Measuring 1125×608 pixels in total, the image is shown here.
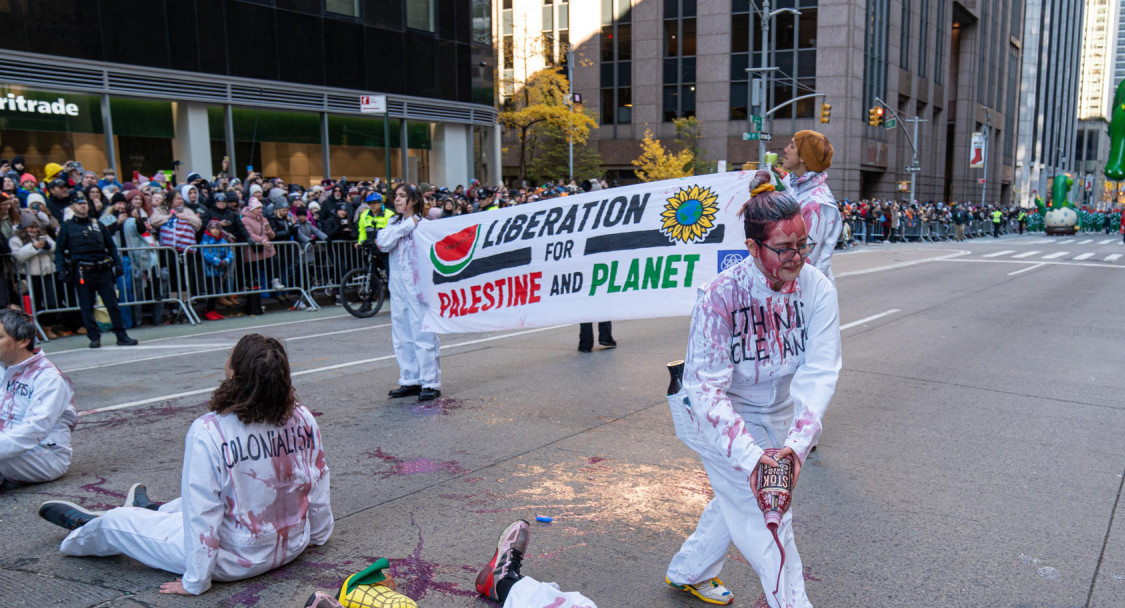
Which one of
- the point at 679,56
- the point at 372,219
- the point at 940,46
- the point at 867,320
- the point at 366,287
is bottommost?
the point at 867,320

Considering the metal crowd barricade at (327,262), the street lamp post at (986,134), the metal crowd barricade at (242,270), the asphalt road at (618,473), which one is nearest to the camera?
the asphalt road at (618,473)

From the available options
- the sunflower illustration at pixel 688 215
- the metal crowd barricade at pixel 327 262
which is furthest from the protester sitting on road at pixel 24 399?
the metal crowd barricade at pixel 327 262

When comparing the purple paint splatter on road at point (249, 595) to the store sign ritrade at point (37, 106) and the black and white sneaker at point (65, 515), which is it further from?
the store sign ritrade at point (37, 106)

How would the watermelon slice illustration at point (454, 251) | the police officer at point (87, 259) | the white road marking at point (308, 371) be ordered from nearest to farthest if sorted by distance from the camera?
the white road marking at point (308, 371) → the watermelon slice illustration at point (454, 251) → the police officer at point (87, 259)

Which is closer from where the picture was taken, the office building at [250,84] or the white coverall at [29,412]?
the white coverall at [29,412]

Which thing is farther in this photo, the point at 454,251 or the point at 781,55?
the point at 781,55

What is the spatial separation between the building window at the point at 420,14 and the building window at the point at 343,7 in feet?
6.25

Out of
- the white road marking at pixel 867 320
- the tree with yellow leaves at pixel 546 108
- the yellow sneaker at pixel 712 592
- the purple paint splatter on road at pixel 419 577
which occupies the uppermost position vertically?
the tree with yellow leaves at pixel 546 108

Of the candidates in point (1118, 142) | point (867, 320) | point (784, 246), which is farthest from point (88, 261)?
point (1118, 142)

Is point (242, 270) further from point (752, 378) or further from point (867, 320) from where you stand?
point (752, 378)

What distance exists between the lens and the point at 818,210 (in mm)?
5238

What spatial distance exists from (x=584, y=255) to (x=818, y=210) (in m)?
2.25

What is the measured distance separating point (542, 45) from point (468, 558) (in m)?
39.4

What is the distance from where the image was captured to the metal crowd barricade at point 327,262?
46.9 ft
